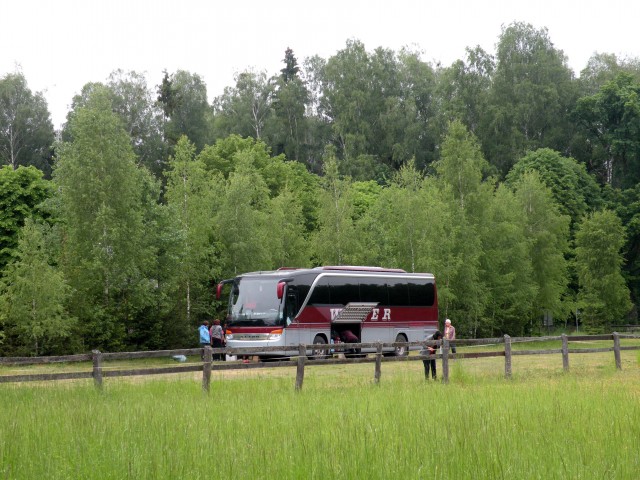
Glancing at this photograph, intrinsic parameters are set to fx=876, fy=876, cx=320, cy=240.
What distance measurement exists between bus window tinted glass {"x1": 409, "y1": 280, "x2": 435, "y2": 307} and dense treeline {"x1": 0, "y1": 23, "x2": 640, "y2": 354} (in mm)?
5676

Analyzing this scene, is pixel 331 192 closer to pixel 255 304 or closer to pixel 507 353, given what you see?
pixel 255 304

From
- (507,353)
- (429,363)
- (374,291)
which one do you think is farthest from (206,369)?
(374,291)

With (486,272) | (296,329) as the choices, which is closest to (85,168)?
(296,329)

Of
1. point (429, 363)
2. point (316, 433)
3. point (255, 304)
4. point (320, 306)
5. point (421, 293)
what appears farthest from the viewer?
point (421, 293)

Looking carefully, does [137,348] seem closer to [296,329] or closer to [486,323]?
[296,329]

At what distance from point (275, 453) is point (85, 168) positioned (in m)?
30.3

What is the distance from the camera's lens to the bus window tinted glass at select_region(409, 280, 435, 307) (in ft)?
132

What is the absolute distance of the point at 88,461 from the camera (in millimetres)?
8898

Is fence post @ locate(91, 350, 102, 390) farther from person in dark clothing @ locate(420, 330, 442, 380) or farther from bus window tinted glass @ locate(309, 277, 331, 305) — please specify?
bus window tinted glass @ locate(309, 277, 331, 305)

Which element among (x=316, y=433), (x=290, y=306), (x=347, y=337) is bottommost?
(x=316, y=433)

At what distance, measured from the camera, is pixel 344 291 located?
119ft

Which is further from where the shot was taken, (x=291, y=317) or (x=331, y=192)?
(x=331, y=192)

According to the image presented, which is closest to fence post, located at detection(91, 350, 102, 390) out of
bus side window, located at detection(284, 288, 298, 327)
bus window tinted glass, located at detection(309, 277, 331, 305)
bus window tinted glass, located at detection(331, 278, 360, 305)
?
bus side window, located at detection(284, 288, 298, 327)

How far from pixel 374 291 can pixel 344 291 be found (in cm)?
211
